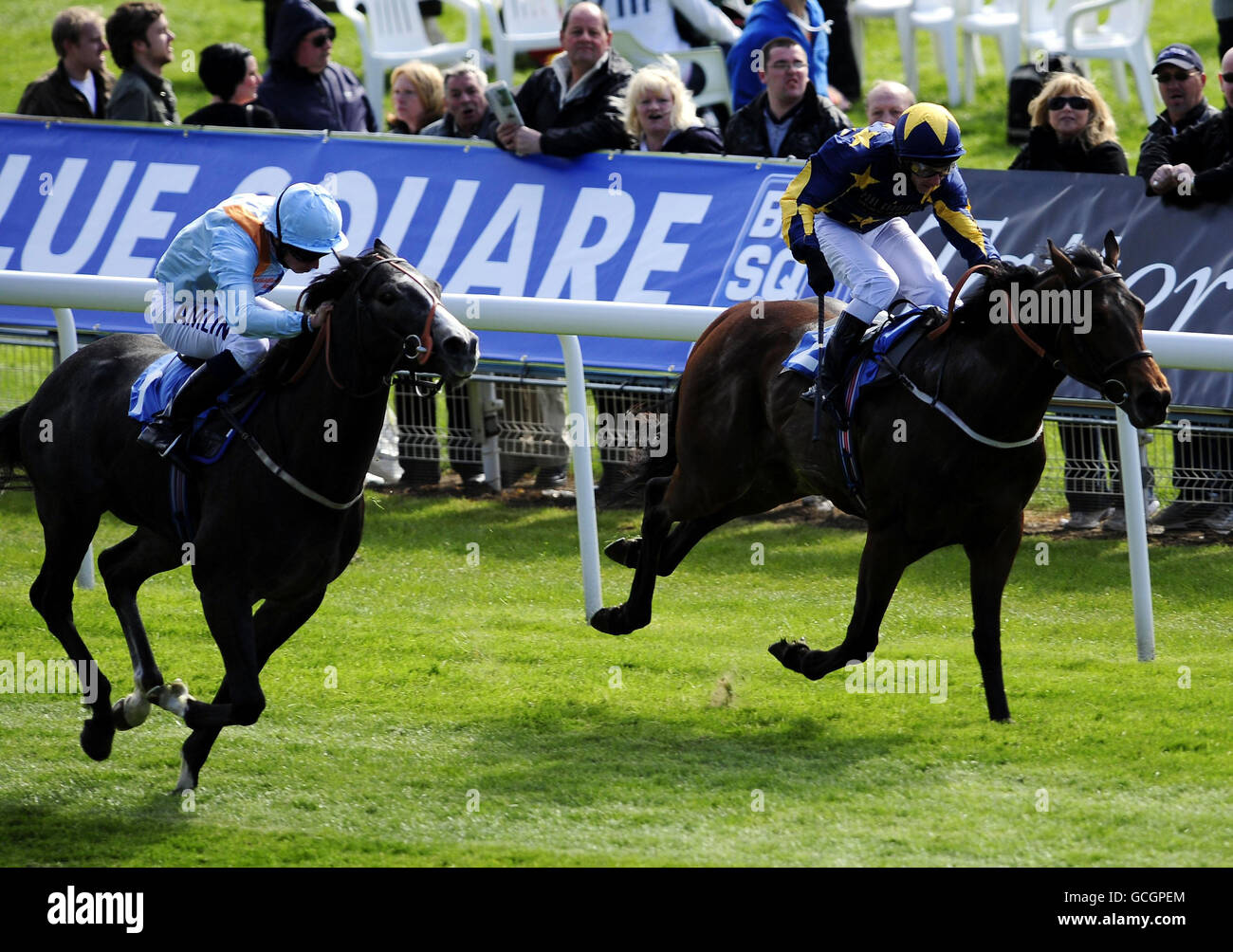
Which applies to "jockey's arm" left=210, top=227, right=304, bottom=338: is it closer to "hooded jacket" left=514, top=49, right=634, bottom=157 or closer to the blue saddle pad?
the blue saddle pad

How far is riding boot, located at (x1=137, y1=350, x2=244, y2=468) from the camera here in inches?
207

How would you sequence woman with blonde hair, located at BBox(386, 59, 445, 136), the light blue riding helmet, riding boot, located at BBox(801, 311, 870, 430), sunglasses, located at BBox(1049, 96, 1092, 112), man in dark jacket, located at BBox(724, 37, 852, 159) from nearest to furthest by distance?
the light blue riding helmet < riding boot, located at BBox(801, 311, 870, 430) < sunglasses, located at BBox(1049, 96, 1092, 112) < man in dark jacket, located at BBox(724, 37, 852, 159) < woman with blonde hair, located at BBox(386, 59, 445, 136)

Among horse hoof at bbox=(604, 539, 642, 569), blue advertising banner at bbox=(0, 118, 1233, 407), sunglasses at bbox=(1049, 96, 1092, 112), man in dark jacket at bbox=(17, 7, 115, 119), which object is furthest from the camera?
man in dark jacket at bbox=(17, 7, 115, 119)

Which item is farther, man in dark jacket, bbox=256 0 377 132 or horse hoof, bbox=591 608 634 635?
man in dark jacket, bbox=256 0 377 132

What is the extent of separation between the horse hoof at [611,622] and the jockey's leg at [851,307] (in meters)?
1.13

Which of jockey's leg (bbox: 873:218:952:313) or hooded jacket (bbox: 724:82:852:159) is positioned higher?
jockey's leg (bbox: 873:218:952:313)

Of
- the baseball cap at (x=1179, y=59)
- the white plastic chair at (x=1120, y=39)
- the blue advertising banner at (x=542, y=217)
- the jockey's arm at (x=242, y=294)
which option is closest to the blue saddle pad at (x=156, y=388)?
the jockey's arm at (x=242, y=294)

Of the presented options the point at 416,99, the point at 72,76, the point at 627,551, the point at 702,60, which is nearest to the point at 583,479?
the point at 627,551

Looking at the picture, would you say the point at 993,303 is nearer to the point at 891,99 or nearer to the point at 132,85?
the point at 891,99

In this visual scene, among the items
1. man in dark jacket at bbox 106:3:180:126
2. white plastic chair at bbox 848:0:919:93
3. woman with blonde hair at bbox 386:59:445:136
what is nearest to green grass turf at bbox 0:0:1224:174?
white plastic chair at bbox 848:0:919:93

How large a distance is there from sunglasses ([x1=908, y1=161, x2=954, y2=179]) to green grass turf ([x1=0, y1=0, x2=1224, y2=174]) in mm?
6570

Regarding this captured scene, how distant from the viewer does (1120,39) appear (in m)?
12.6

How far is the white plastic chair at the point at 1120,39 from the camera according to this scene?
12242mm
